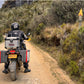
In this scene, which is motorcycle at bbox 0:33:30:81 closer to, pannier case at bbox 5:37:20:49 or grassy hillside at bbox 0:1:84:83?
pannier case at bbox 5:37:20:49

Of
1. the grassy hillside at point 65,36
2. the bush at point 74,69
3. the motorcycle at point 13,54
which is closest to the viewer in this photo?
the motorcycle at point 13,54

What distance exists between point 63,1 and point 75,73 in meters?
11.5

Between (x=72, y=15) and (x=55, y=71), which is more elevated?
(x=72, y=15)

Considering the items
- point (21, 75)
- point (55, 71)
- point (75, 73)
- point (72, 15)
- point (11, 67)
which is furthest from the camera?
point (72, 15)

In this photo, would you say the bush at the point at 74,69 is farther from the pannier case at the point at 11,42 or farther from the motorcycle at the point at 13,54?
the pannier case at the point at 11,42

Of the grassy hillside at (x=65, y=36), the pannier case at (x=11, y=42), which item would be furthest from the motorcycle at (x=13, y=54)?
the grassy hillside at (x=65, y=36)

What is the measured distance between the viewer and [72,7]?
14281mm

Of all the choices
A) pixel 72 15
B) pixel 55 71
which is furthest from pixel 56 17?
pixel 55 71

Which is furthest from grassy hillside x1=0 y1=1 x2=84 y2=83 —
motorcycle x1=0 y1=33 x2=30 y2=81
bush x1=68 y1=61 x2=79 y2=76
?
motorcycle x1=0 y1=33 x2=30 y2=81

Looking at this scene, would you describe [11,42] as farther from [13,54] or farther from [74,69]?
[74,69]

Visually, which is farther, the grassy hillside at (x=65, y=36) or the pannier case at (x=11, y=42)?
the grassy hillside at (x=65, y=36)

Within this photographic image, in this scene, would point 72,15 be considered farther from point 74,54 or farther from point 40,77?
point 40,77

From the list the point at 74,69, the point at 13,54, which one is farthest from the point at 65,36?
the point at 13,54

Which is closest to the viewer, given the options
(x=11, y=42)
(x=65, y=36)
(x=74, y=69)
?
(x=11, y=42)
